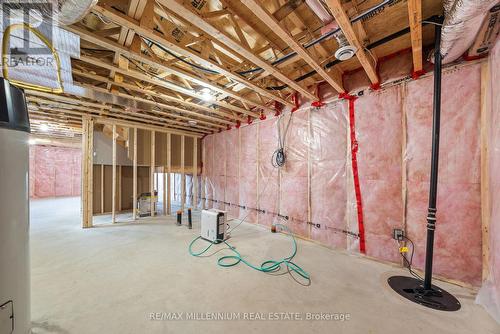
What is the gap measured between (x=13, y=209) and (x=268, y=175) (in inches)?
133

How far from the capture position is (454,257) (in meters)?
2.02

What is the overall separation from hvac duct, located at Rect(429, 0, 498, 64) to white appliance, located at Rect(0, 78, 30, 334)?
2.56 metres

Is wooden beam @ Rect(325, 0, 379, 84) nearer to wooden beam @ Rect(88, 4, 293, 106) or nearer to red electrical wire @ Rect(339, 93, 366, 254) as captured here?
red electrical wire @ Rect(339, 93, 366, 254)

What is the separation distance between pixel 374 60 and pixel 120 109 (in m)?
4.31

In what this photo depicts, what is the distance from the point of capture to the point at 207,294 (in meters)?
1.83

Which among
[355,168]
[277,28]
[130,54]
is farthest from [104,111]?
[355,168]

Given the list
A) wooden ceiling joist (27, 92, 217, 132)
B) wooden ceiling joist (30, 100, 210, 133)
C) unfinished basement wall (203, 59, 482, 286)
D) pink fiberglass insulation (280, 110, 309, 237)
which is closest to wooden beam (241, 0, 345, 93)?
unfinished basement wall (203, 59, 482, 286)

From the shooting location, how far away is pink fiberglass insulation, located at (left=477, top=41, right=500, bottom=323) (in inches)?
62.2

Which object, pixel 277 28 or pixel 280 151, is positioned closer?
pixel 277 28

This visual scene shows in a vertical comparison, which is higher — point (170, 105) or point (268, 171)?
point (170, 105)

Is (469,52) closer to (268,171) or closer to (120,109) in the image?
(268,171)

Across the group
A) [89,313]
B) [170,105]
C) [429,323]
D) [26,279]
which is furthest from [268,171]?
[26,279]

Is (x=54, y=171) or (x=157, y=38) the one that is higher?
(x=157, y=38)

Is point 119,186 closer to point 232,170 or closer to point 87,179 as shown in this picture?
point 87,179
